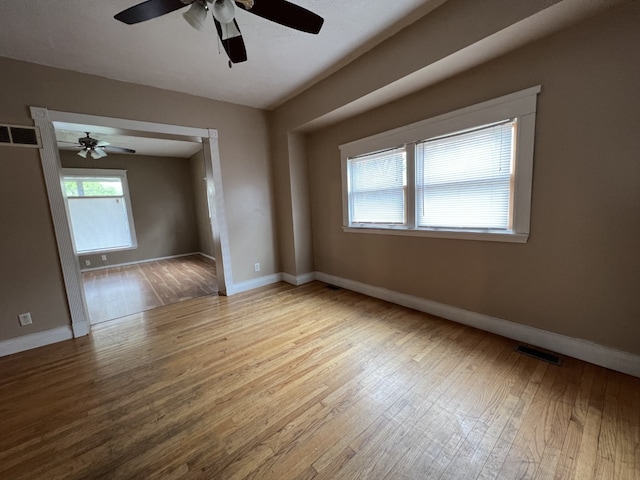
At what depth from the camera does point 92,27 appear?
6.57 ft

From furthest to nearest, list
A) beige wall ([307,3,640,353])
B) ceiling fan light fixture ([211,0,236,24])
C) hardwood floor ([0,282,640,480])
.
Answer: beige wall ([307,3,640,353])
ceiling fan light fixture ([211,0,236,24])
hardwood floor ([0,282,640,480])

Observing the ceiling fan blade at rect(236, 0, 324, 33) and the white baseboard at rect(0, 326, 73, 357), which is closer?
the ceiling fan blade at rect(236, 0, 324, 33)

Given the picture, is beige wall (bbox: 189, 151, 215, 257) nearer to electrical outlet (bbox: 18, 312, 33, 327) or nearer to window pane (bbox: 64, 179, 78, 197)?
window pane (bbox: 64, 179, 78, 197)

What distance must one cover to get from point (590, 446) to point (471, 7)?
283 centimetres

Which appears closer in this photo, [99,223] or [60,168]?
[60,168]

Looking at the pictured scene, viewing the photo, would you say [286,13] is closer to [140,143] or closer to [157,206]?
[140,143]

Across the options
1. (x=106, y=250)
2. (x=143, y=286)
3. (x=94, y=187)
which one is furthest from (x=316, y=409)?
(x=94, y=187)

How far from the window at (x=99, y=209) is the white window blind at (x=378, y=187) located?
6.09m

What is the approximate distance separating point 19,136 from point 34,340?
204cm

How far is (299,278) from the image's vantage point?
13.5 ft

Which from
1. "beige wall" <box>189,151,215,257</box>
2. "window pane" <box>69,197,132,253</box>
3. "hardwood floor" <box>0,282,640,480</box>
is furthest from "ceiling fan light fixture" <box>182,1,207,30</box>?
"window pane" <box>69,197,132,253</box>

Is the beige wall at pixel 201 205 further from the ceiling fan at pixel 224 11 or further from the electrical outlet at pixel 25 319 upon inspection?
the ceiling fan at pixel 224 11

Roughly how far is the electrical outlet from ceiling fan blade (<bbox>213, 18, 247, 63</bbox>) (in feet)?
10.5

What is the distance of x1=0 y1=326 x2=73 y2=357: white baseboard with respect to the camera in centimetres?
241
